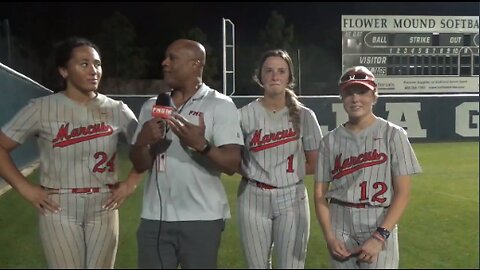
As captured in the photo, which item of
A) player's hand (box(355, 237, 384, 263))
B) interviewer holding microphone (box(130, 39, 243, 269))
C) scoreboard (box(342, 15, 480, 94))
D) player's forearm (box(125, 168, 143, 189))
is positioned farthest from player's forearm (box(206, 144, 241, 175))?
scoreboard (box(342, 15, 480, 94))

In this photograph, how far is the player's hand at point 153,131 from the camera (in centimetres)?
125

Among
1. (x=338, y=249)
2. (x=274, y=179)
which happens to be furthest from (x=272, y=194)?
(x=338, y=249)

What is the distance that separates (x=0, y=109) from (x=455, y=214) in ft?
9.76

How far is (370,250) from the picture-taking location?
142cm

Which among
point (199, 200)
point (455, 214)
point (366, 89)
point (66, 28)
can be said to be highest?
point (66, 28)

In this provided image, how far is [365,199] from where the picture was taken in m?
1.49

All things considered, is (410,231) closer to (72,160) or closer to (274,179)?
(274,179)

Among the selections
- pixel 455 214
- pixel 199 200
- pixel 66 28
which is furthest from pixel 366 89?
pixel 455 214

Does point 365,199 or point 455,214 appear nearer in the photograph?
point 365,199

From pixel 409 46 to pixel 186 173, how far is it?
1.69 m

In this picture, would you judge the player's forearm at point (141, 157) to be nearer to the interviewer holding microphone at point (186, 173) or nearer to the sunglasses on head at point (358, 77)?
the interviewer holding microphone at point (186, 173)

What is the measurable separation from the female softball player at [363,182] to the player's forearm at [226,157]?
0.89 feet

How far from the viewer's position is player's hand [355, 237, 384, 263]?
1424mm

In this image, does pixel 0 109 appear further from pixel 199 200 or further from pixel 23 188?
pixel 199 200
